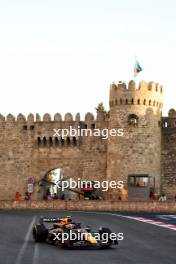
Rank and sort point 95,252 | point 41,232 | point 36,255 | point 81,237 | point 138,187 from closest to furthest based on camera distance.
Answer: point 36,255 < point 95,252 < point 81,237 < point 41,232 < point 138,187

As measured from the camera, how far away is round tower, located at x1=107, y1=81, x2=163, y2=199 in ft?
198

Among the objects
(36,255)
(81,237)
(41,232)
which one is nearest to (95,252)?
(81,237)

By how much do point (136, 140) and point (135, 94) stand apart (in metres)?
4.00

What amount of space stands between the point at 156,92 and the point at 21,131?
44.5ft

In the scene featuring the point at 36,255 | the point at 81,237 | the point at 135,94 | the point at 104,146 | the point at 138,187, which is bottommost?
the point at 36,255

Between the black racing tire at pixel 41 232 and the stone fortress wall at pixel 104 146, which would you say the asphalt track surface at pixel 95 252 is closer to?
the black racing tire at pixel 41 232

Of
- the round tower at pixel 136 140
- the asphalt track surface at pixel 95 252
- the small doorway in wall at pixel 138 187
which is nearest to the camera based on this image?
the asphalt track surface at pixel 95 252

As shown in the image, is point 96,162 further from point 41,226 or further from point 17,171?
point 41,226

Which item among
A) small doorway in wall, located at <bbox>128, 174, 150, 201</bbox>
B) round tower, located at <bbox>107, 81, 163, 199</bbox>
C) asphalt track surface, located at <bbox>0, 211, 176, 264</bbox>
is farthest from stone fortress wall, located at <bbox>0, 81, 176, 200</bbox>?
asphalt track surface, located at <bbox>0, 211, 176, 264</bbox>

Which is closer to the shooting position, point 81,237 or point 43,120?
point 81,237

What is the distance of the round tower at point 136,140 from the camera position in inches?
2379

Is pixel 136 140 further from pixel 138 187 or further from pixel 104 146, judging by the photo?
pixel 104 146

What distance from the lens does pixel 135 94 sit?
61625 millimetres

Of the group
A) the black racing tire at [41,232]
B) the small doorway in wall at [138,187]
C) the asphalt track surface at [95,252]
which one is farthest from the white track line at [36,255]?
the small doorway in wall at [138,187]
